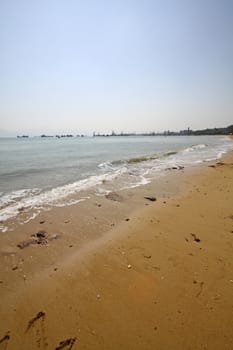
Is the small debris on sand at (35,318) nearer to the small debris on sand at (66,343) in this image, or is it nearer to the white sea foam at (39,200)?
the small debris on sand at (66,343)

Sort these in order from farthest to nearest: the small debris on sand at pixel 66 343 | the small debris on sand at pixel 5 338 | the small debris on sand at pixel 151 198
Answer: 1. the small debris on sand at pixel 151 198
2. the small debris on sand at pixel 5 338
3. the small debris on sand at pixel 66 343

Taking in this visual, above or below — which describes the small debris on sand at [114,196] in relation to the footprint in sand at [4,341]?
below

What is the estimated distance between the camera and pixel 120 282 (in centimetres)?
355

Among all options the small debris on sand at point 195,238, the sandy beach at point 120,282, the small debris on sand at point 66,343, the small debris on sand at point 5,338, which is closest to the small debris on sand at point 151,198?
the sandy beach at point 120,282

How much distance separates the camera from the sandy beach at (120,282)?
264 centimetres

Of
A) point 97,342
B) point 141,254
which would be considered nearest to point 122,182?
point 141,254

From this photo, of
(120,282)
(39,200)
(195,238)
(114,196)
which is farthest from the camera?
(114,196)

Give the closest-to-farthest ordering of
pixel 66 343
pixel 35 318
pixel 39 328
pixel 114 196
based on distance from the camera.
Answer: pixel 66 343 < pixel 39 328 < pixel 35 318 < pixel 114 196

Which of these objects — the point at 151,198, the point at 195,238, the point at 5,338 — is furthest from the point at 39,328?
the point at 151,198

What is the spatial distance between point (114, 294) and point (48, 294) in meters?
1.01

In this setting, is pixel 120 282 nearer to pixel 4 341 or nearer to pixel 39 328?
pixel 39 328

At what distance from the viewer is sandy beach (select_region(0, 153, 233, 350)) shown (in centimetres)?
264

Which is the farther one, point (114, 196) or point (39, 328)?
point (114, 196)

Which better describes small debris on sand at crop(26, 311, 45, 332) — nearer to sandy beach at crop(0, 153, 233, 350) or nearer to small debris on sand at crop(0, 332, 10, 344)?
sandy beach at crop(0, 153, 233, 350)
